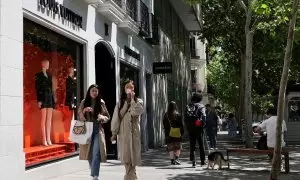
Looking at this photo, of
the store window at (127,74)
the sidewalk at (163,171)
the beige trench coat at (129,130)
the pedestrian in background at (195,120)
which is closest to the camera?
the beige trench coat at (129,130)

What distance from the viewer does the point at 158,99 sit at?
75.2 feet

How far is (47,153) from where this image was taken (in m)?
10.6

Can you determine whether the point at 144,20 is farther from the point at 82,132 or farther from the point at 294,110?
the point at 294,110

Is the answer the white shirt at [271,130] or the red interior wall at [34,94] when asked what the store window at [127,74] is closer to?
the red interior wall at [34,94]

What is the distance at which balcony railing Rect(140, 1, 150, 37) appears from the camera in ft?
62.7

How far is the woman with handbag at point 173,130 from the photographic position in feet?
46.2

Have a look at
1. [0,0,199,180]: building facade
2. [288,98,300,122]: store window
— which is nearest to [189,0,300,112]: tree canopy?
[288,98,300,122]: store window

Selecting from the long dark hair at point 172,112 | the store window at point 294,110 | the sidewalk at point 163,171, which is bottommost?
the sidewalk at point 163,171

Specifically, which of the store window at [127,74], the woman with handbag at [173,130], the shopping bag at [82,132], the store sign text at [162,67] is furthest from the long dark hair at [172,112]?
the store sign text at [162,67]

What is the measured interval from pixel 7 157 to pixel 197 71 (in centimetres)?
5400

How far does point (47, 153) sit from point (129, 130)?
252 cm

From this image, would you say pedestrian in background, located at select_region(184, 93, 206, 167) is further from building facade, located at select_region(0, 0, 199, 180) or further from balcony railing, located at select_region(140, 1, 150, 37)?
balcony railing, located at select_region(140, 1, 150, 37)

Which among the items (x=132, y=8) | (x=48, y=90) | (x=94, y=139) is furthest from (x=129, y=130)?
(x=132, y=8)

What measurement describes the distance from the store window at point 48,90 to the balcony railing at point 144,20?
6.69 metres
